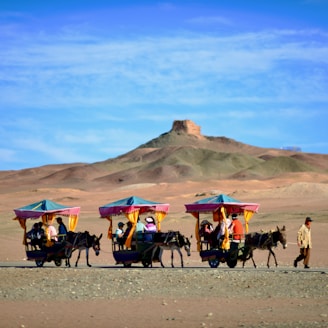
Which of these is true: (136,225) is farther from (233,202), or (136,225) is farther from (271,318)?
(271,318)

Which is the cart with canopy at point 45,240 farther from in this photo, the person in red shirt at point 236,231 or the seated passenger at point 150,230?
the person in red shirt at point 236,231

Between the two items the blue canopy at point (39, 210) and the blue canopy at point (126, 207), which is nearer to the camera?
the blue canopy at point (126, 207)

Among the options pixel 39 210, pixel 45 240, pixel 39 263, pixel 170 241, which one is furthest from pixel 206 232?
pixel 39 263

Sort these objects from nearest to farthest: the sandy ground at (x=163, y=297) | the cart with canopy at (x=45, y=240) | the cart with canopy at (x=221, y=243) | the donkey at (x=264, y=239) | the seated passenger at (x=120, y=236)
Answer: the sandy ground at (x=163, y=297), the donkey at (x=264, y=239), the cart with canopy at (x=221, y=243), the seated passenger at (x=120, y=236), the cart with canopy at (x=45, y=240)

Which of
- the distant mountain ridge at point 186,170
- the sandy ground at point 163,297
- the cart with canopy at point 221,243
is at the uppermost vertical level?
the distant mountain ridge at point 186,170

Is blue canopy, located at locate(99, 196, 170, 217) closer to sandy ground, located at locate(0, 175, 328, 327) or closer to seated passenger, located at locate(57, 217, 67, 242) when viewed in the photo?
seated passenger, located at locate(57, 217, 67, 242)

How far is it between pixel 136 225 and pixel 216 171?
5807 inches

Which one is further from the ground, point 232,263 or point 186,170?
point 186,170

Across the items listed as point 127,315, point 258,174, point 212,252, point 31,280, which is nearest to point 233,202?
point 212,252

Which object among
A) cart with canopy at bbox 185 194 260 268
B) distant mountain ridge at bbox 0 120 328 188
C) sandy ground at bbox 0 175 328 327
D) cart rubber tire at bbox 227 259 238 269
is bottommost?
sandy ground at bbox 0 175 328 327

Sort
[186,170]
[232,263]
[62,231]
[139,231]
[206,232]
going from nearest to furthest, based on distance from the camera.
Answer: [232,263] < [206,232] < [139,231] < [62,231] < [186,170]

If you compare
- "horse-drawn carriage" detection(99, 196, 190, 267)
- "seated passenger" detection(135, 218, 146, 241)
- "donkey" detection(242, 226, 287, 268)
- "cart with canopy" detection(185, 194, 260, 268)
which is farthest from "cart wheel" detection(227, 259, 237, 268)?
"seated passenger" detection(135, 218, 146, 241)

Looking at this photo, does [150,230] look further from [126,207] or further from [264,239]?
[264,239]

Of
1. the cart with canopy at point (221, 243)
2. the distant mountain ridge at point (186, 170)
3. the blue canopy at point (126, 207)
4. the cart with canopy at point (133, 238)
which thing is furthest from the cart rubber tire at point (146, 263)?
the distant mountain ridge at point (186, 170)
